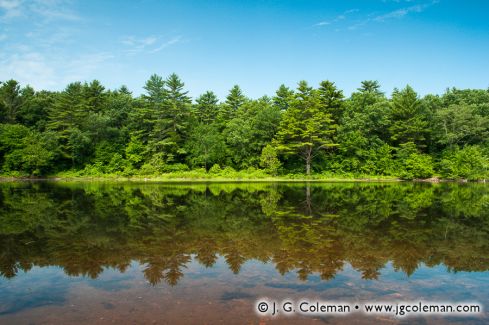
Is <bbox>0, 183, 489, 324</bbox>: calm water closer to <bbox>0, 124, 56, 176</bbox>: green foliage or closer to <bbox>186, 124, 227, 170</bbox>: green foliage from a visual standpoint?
<bbox>186, 124, 227, 170</bbox>: green foliage

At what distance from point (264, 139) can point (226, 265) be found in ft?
135

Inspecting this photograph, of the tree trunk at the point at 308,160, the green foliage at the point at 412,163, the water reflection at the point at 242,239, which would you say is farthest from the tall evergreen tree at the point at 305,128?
the water reflection at the point at 242,239

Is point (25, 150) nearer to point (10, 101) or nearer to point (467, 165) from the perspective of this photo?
point (10, 101)

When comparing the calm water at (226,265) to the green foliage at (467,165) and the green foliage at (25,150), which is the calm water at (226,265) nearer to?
the green foliage at (467,165)

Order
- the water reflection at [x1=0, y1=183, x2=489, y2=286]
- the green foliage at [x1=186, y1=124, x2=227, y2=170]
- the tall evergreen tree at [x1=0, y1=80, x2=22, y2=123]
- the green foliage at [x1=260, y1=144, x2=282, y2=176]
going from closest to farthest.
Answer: the water reflection at [x1=0, y1=183, x2=489, y2=286] < the green foliage at [x1=260, y1=144, x2=282, y2=176] < the green foliage at [x1=186, y1=124, x2=227, y2=170] < the tall evergreen tree at [x1=0, y1=80, x2=22, y2=123]

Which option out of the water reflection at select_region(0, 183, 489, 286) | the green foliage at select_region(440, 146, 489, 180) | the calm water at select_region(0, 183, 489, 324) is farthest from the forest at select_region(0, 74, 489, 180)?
the calm water at select_region(0, 183, 489, 324)

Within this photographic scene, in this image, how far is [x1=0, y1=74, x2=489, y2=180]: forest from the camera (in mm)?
45656

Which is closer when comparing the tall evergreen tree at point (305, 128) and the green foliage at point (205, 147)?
the tall evergreen tree at point (305, 128)

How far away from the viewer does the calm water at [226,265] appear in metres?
5.25

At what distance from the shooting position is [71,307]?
5355 millimetres

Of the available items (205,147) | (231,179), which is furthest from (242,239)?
(205,147)

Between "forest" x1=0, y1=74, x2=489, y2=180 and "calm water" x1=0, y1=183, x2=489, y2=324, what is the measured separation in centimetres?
3231

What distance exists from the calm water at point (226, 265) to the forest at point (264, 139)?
106ft

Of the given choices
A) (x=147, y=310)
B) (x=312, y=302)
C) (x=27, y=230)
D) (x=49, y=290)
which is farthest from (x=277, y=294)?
(x=27, y=230)
